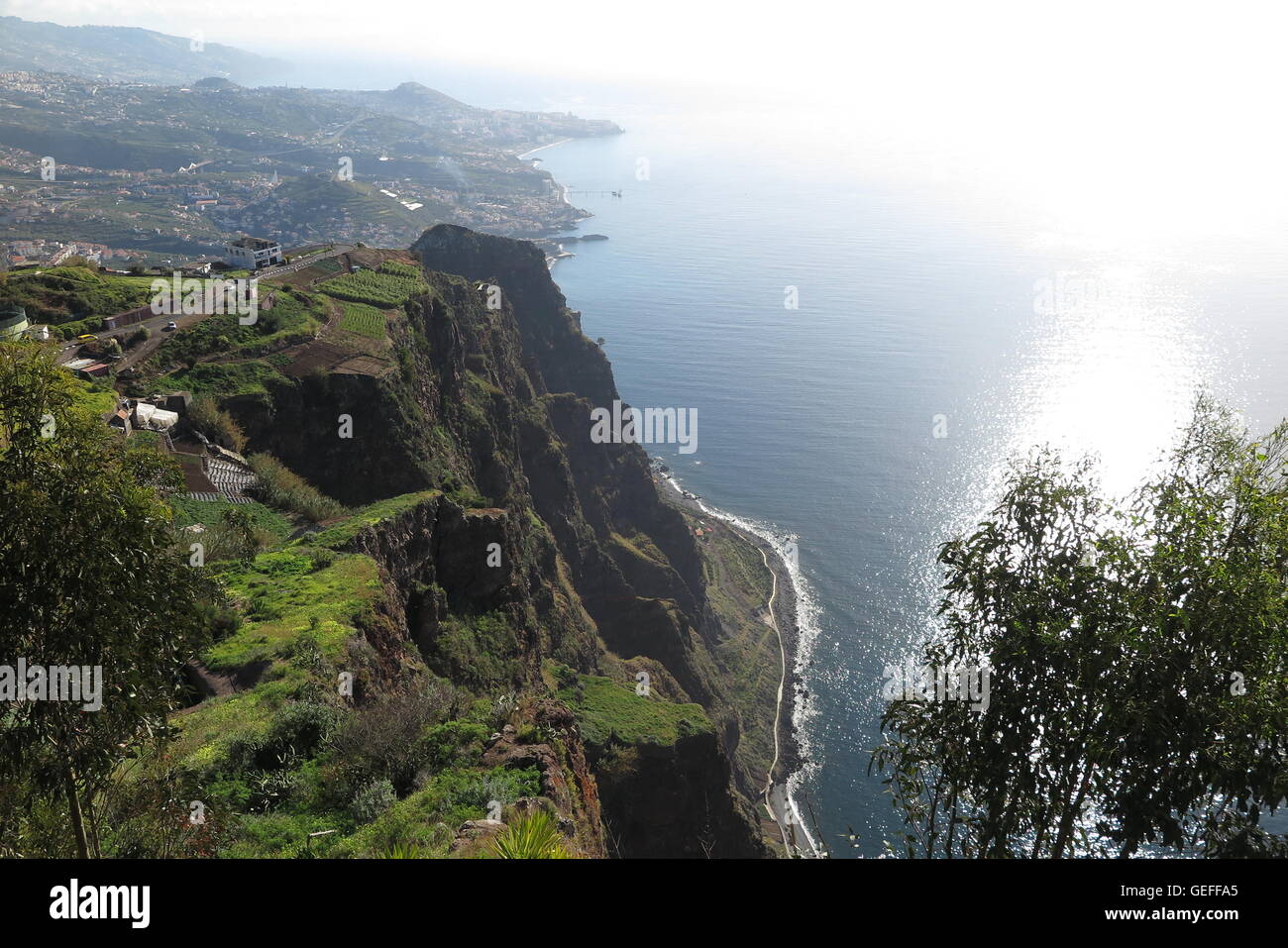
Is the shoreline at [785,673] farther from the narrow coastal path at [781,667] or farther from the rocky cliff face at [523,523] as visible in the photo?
the rocky cliff face at [523,523]

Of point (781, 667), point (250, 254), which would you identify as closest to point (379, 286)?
point (250, 254)

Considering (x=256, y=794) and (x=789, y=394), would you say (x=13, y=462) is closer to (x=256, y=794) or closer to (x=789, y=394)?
(x=256, y=794)

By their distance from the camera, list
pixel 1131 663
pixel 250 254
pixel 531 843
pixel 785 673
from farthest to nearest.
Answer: pixel 785 673 < pixel 250 254 < pixel 1131 663 < pixel 531 843

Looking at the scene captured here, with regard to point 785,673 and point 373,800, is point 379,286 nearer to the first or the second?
point 373,800

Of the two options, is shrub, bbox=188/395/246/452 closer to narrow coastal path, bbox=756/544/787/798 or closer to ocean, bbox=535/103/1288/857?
narrow coastal path, bbox=756/544/787/798

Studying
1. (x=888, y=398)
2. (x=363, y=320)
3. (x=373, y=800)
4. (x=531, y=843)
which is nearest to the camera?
(x=531, y=843)

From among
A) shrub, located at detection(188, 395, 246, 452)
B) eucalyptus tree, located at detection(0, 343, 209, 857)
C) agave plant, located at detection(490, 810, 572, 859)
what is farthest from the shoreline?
eucalyptus tree, located at detection(0, 343, 209, 857)

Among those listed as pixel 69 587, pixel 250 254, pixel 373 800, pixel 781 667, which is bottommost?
pixel 781 667
